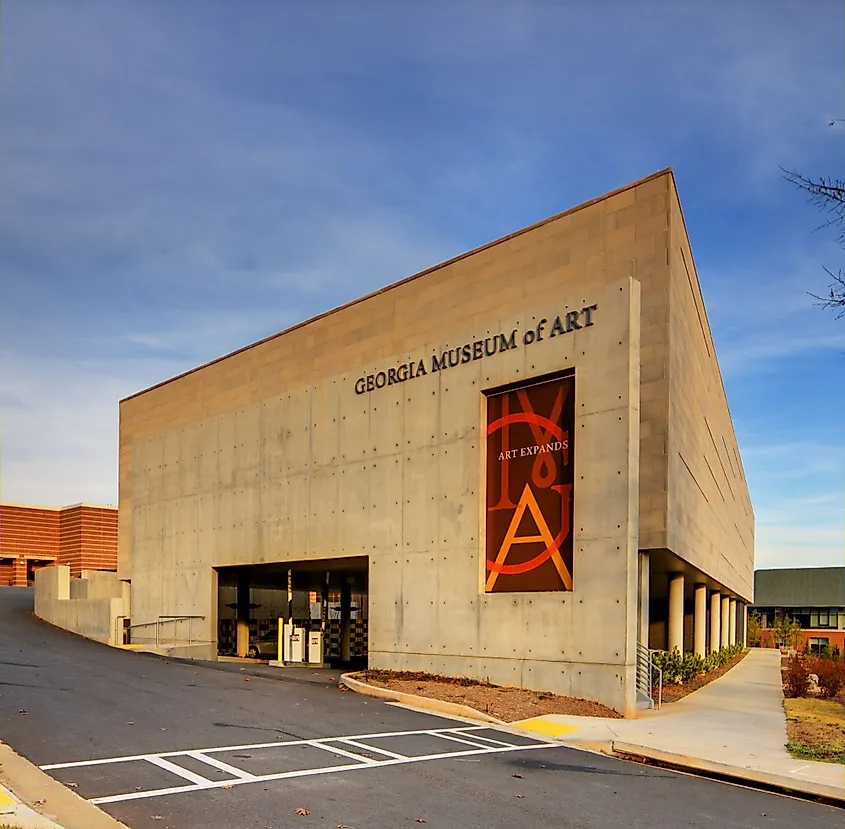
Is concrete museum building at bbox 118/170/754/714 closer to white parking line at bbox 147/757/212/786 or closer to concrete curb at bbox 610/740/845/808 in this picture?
concrete curb at bbox 610/740/845/808

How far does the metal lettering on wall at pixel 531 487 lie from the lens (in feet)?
75.1

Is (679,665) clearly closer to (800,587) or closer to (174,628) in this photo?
(174,628)

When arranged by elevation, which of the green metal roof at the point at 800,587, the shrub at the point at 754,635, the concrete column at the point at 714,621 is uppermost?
the concrete column at the point at 714,621

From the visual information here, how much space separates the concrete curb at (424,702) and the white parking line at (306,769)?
141 cm

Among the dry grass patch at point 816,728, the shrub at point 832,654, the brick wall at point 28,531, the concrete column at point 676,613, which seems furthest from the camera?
the brick wall at point 28,531

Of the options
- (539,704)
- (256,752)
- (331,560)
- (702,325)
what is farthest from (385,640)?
(702,325)

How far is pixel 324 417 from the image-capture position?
102 feet

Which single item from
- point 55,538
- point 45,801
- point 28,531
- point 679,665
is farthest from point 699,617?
point 28,531

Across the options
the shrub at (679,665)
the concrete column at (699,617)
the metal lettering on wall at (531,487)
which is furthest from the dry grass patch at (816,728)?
the concrete column at (699,617)

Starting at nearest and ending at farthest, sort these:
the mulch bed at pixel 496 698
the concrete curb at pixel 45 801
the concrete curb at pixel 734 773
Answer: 1. the concrete curb at pixel 45 801
2. the concrete curb at pixel 734 773
3. the mulch bed at pixel 496 698

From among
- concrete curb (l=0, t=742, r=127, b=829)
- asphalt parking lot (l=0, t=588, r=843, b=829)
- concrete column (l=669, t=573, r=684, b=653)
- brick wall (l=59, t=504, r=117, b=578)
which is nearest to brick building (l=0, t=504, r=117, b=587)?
brick wall (l=59, t=504, r=117, b=578)

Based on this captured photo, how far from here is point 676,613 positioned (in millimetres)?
30641

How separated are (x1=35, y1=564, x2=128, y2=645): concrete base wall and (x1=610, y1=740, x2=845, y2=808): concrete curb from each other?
1174 inches

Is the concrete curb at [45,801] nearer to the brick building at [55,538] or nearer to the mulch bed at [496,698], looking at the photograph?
the mulch bed at [496,698]
